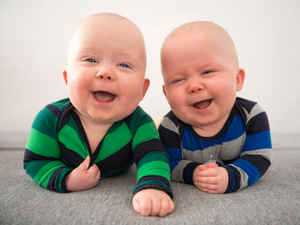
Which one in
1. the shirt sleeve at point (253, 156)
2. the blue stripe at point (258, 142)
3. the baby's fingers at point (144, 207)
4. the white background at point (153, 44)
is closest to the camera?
the baby's fingers at point (144, 207)

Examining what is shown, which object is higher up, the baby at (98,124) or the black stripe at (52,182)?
the baby at (98,124)

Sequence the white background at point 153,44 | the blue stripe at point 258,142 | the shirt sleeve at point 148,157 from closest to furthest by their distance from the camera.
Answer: the shirt sleeve at point 148,157 < the blue stripe at point 258,142 < the white background at point 153,44

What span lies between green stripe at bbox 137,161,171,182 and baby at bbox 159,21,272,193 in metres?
0.13

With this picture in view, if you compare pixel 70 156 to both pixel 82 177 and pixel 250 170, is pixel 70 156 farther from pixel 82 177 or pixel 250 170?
pixel 250 170

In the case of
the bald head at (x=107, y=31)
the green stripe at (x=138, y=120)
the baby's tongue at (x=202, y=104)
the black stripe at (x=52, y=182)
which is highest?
the bald head at (x=107, y=31)

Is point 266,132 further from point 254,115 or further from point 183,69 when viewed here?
point 183,69

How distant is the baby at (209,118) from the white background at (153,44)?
0.97 meters

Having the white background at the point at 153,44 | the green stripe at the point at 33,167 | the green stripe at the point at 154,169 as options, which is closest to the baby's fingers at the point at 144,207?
the green stripe at the point at 154,169

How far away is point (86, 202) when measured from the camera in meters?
0.68

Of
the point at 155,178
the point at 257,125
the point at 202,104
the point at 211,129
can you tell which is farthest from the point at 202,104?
the point at 155,178

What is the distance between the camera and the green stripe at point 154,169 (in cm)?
76

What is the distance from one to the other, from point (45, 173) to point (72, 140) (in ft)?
0.44

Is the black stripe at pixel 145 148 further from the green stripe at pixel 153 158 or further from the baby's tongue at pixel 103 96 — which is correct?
the baby's tongue at pixel 103 96

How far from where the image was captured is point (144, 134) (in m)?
0.89
